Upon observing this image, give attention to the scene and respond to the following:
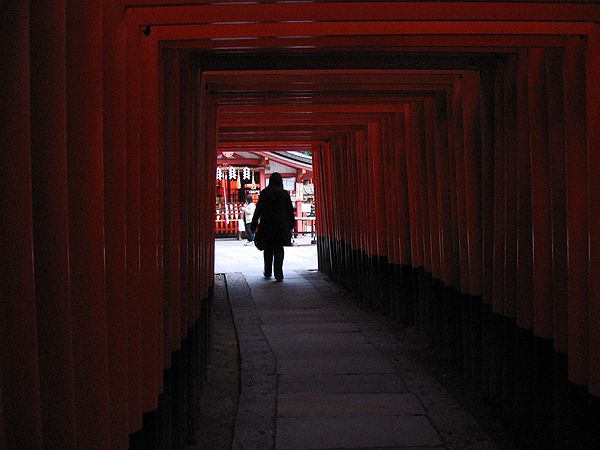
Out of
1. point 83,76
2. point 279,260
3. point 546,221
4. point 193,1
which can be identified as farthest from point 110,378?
point 279,260

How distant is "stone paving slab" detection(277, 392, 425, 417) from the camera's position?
3.69 metres

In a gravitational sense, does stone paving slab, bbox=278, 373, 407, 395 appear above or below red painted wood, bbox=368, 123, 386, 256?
below

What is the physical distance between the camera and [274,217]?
965 cm

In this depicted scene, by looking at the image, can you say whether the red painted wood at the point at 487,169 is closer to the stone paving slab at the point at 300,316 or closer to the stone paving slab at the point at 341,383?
the stone paving slab at the point at 341,383

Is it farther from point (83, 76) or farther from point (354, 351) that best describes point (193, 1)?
point (354, 351)

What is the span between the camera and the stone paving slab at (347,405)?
12.1ft

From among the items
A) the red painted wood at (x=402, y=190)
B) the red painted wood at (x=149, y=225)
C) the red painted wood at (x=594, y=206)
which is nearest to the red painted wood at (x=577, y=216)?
the red painted wood at (x=594, y=206)

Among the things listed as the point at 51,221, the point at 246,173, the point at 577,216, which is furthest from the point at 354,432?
the point at 246,173

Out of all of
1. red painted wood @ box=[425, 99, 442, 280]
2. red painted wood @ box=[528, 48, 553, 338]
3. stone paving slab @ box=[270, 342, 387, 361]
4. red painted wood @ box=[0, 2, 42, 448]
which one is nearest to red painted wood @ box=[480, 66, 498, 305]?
red painted wood @ box=[528, 48, 553, 338]

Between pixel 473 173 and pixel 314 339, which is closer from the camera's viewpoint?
pixel 473 173

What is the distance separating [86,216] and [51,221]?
155 millimetres

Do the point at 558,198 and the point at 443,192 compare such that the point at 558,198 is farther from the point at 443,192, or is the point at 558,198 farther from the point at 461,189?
the point at 443,192

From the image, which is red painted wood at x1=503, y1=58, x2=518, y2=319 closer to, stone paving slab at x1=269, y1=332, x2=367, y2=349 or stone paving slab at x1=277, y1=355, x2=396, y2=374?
stone paving slab at x1=277, y1=355, x2=396, y2=374

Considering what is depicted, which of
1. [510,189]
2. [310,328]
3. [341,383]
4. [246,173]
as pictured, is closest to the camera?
[510,189]
